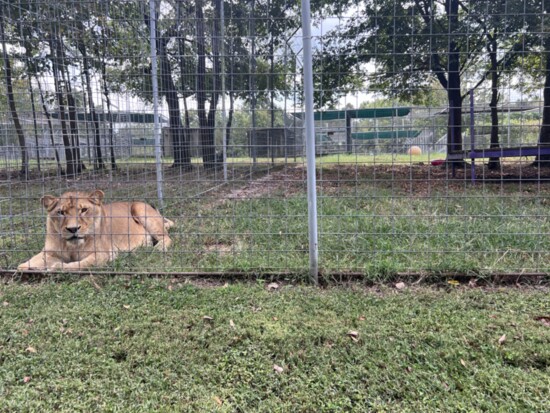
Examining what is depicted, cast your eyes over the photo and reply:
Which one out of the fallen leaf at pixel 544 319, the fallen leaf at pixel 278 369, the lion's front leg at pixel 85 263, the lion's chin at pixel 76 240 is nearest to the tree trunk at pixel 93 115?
the lion's chin at pixel 76 240

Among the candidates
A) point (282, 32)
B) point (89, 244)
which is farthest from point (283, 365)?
point (282, 32)

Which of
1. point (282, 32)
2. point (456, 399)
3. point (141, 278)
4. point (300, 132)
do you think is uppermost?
point (282, 32)

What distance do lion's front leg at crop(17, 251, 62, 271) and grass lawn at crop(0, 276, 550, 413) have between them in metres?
0.36

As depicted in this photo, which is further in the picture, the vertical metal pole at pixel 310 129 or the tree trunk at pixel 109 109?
the tree trunk at pixel 109 109

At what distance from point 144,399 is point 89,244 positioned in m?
2.04

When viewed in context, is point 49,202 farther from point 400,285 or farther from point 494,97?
point 494,97

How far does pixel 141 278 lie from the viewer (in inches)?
125

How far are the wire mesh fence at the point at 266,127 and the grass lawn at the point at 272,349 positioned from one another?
43cm

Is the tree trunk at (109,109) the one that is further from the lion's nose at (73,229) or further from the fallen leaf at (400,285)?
the fallen leaf at (400,285)

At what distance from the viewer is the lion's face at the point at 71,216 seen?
3246 millimetres

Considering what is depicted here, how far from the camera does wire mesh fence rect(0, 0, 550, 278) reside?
307 centimetres

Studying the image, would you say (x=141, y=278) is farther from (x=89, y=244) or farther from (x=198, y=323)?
(x=198, y=323)

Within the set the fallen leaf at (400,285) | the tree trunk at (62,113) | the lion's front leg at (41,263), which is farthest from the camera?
the tree trunk at (62,113)

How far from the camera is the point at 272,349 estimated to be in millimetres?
2197
